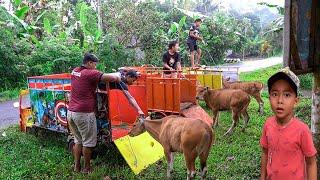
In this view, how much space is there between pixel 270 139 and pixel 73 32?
1935 centimetres

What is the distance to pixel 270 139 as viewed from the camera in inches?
117

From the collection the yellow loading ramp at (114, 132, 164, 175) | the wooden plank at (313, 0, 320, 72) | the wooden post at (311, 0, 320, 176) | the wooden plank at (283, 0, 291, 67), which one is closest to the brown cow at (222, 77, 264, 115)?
the yellow loading ramp at (114, 132, 164, 175)

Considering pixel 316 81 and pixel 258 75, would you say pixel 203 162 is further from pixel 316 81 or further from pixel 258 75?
pixel 258 75

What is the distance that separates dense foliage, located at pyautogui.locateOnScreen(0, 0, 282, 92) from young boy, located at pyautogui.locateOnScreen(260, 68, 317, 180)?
1395cm

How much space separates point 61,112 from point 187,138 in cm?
321

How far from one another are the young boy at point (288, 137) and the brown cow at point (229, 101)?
21.2 feet

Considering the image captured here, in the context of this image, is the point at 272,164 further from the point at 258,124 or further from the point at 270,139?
the point at 258,124

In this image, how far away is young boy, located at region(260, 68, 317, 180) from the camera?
9.30ft

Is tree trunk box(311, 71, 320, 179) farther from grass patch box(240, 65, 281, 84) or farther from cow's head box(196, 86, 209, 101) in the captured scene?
grass patch box(240, 65, 281, 84)

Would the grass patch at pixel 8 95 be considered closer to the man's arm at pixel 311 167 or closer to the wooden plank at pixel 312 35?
the wooden plank at pixel 312 35

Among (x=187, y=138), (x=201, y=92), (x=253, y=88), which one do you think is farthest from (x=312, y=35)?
(x=253, y=88)

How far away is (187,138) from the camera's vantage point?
610cm

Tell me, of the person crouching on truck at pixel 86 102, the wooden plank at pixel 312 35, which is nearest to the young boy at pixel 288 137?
the wooden plank at pixel 312 35

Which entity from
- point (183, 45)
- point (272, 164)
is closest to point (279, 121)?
point (272, 164)
